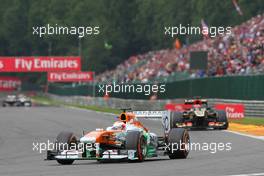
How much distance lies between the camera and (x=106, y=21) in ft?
365

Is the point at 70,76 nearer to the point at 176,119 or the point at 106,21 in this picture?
the point at 106,21

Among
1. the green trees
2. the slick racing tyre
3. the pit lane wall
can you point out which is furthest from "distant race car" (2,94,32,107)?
the slick racing tyre

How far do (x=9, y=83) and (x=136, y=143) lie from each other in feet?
374

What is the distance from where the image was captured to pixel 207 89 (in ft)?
144

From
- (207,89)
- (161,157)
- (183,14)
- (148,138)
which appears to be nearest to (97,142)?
(148,138)

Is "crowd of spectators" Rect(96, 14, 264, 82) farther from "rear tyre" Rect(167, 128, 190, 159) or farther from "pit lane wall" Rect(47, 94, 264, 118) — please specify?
"rear tyre" Rect(167, 128, 190, 159)

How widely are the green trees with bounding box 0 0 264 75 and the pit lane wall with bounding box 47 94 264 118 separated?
703 inches

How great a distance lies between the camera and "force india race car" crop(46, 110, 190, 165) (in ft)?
54.2

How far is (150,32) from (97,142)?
97.1m

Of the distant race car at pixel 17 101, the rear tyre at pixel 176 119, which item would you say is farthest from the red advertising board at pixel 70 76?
the rear tyre at pixel 176 119

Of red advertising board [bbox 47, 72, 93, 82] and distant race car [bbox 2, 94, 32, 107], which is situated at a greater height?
red advertising board [bbox 47, 72, 93, 82]

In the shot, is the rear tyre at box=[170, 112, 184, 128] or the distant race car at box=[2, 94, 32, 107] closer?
the rear tyre at box=[170, 112, 184, 128]

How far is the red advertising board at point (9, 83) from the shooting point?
128 metres

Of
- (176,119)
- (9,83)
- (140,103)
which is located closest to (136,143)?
(176,119)
